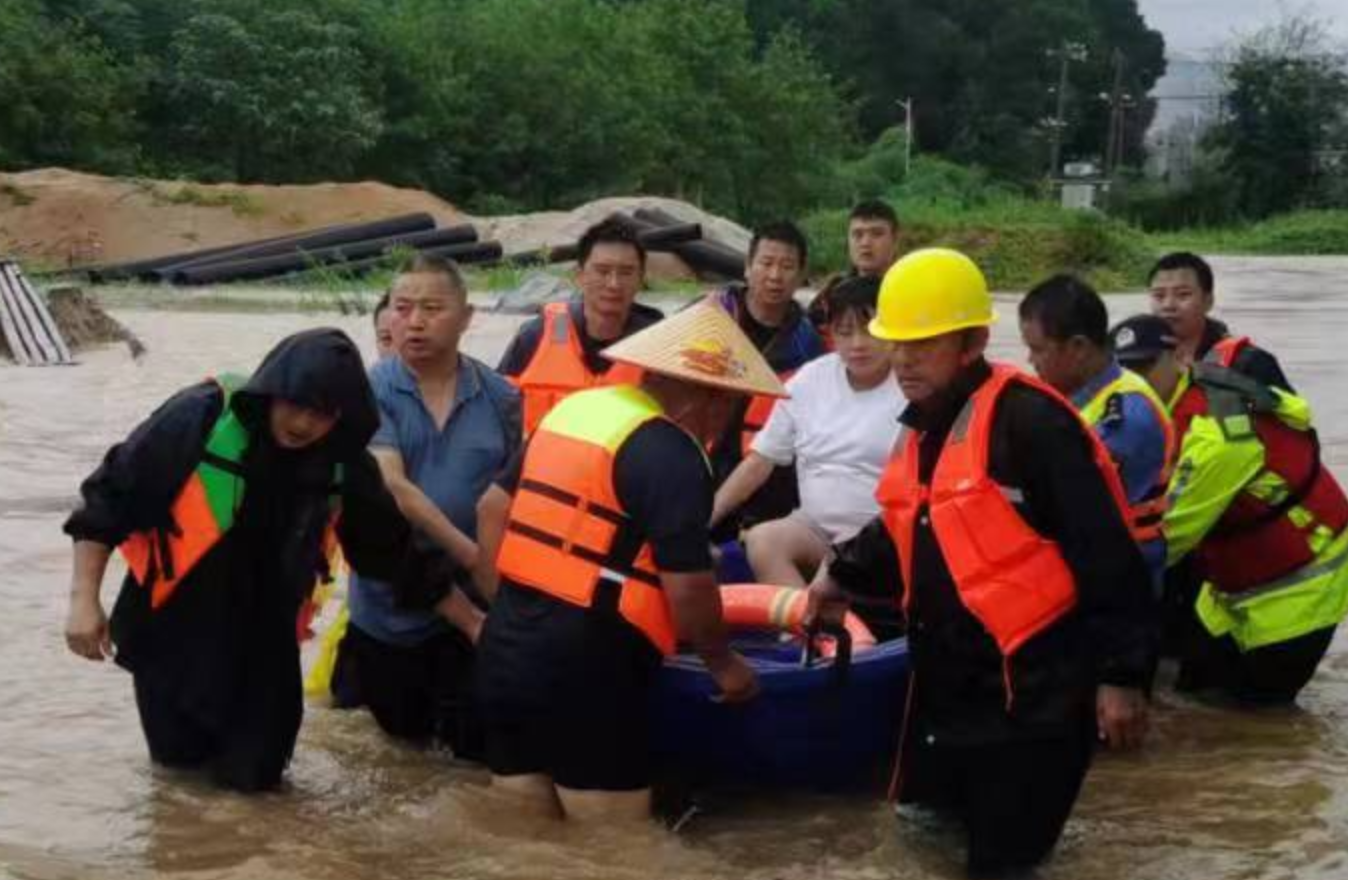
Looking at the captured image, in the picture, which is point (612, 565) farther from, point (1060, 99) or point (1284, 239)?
point (1060, 99)

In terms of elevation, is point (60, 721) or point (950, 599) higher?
point (950, 599)

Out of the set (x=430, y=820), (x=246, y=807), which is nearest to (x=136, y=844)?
(x=246, y=807)

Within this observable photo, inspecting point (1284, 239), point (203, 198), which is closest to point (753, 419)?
point (203, 198)

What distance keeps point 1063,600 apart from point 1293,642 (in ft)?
8.21

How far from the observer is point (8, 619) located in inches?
308

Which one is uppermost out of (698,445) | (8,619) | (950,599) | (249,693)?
(698,445)

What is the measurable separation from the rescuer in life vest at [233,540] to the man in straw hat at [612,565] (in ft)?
1.51

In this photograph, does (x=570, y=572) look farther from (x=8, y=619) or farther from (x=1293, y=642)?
(x=8, y=619)

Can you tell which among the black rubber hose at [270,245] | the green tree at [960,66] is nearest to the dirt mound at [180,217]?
the black rubber hose at [270,245]

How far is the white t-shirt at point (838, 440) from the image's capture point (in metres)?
6.05

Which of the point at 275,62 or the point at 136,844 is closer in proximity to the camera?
the point at 136,844

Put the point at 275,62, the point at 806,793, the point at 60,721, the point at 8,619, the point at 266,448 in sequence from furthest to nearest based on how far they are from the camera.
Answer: the point at 275,62, the point at 8,619, the point at 60,721, the point at 806,793, the point at 266,448

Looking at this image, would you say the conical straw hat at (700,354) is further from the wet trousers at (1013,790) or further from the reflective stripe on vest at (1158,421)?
the reflective stripe on vest at (1158,421)

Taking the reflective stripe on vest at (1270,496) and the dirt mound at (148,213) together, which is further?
the dirt mound at (148,213)
